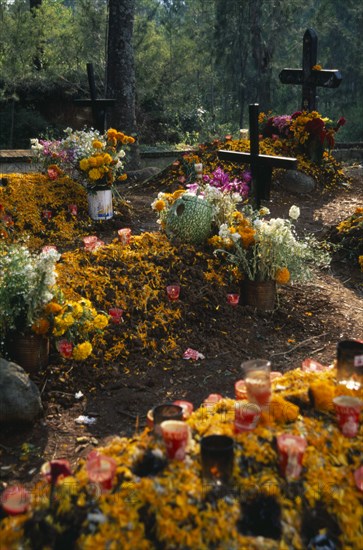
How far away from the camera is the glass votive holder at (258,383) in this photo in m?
3.04

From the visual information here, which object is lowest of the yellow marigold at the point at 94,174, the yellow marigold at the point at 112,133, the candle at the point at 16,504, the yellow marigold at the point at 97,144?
the candle at the point at 16,504

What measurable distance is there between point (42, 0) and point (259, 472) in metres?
21.0

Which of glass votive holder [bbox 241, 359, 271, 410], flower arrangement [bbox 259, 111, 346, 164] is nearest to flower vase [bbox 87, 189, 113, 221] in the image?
flower arrangement [bbox 259, 111, 346, 164]

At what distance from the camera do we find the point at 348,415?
2854 mm

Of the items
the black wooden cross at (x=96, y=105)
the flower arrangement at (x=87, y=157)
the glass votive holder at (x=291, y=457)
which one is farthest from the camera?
the black wooden cross at (x=96, y=105)

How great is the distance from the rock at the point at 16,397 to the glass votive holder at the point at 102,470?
1.43 metres

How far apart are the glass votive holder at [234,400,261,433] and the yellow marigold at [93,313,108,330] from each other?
2016mm

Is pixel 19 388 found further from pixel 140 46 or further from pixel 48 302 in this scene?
pixel 140 46

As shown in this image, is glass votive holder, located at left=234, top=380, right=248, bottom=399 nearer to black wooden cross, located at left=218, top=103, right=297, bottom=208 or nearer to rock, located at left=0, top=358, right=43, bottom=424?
rock, located at left=0, top=358, right=43, bottom=424

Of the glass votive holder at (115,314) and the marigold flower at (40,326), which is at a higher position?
the marigold flower at (40,326)

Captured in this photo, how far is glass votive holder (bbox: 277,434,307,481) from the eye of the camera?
102 inches

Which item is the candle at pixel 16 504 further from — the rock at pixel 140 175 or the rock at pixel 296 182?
the rock at pixel 140 175

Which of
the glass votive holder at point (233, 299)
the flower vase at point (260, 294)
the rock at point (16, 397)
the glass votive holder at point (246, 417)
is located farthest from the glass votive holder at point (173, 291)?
the glass votive holder at point (246, 417)

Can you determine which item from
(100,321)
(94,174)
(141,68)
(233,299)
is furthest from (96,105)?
(141,68)
